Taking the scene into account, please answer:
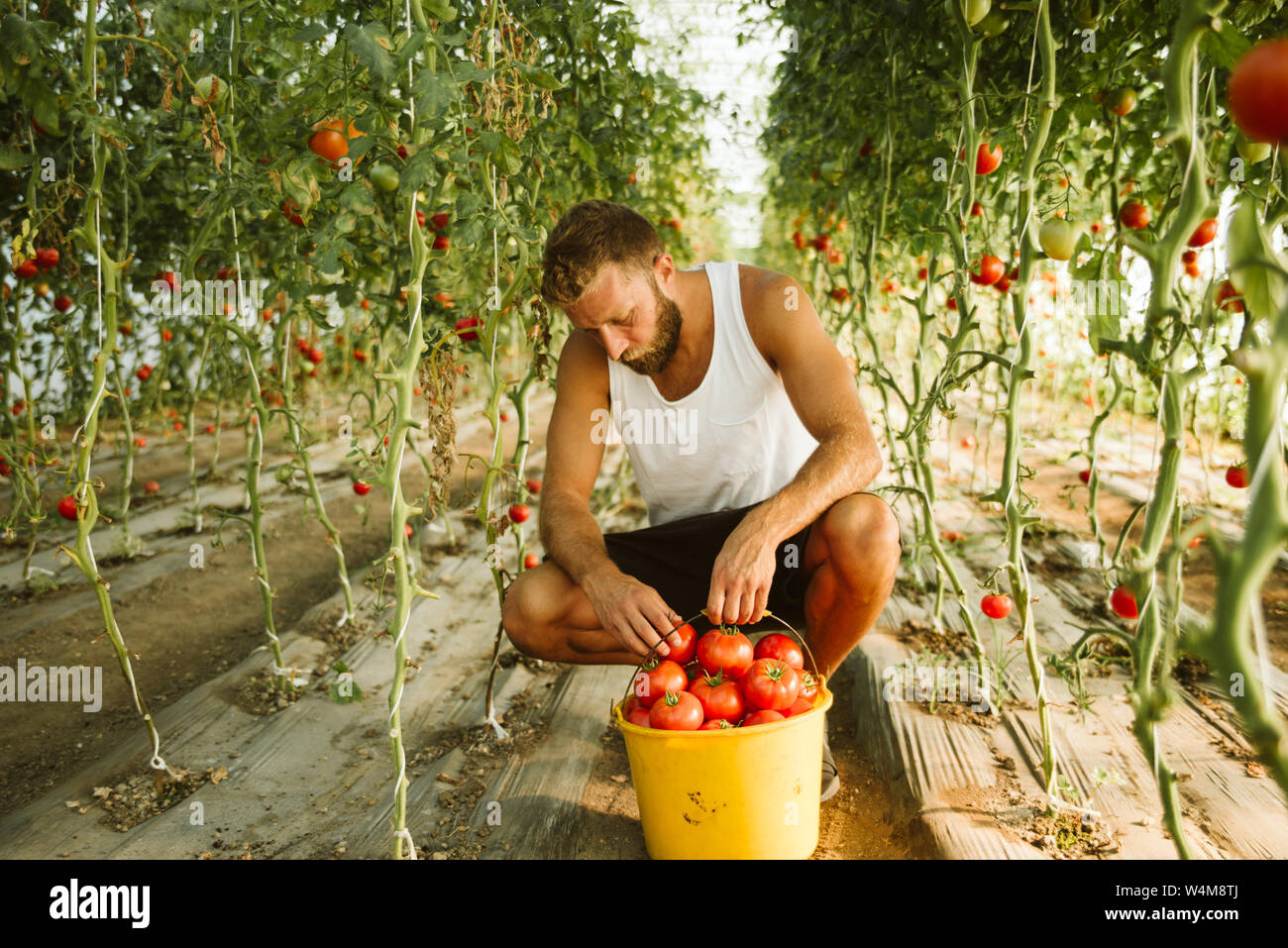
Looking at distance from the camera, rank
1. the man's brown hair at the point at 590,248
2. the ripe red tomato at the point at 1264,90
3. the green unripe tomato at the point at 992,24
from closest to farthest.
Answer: the ripe red tomato at the point at 1264,90 → the green unripe tomato at the point at 992,24 → the man's brown hair at the point at 590,248

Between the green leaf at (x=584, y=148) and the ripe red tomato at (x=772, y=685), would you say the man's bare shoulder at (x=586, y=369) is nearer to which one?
the green leaf at (x=584, y=148)

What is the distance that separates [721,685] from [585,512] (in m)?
0.59

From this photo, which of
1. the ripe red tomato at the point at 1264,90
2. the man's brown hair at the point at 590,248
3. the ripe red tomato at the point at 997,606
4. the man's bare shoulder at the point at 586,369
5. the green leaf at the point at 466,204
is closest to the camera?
the ripe red tomato at the point at 1264,90

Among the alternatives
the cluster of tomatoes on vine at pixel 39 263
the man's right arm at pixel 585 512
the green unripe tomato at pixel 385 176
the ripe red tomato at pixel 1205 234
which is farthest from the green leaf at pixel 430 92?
the ripe red tomato at pixel 1205 234

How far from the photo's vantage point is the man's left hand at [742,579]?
1483 mm

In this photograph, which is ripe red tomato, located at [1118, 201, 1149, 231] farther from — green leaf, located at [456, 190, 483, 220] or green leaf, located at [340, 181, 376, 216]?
green leaf, located at [340, 181, 376, 216]

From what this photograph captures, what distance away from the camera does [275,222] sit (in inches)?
90.6

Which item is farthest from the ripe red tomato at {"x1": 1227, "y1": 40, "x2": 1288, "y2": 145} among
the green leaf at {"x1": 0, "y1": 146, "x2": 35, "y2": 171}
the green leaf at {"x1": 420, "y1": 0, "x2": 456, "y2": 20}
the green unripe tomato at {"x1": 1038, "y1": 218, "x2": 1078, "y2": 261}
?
the green leaf at {"x1": 0, "y1": 146, "x2": 35, "y2": 171}

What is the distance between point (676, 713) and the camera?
4.41ft

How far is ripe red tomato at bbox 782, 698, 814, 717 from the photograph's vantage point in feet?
4.55

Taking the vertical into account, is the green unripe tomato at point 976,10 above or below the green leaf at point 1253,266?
above

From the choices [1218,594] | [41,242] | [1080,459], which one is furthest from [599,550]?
[1080,459]

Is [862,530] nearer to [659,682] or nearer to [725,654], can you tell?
[725,654]

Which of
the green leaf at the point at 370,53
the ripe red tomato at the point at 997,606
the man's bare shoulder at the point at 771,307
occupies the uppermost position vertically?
the green leaf at the point at 370,53
